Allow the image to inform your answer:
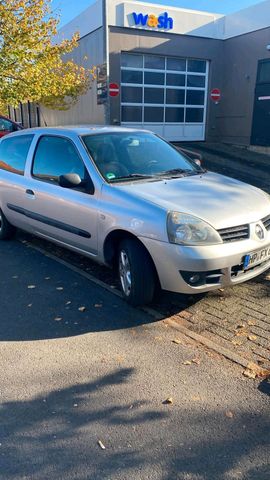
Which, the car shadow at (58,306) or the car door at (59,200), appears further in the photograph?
the car door at (59,200)

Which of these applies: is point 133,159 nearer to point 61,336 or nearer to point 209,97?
point 61,336

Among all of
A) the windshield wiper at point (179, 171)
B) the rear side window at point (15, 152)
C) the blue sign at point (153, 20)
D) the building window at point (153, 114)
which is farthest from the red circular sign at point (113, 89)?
the windshield wiper at point (179, 171)

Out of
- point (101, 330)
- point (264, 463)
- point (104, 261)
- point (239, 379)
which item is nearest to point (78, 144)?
point (104, 261)

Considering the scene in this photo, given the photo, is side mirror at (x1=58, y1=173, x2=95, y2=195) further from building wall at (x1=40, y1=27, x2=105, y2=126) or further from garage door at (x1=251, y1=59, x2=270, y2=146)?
garage door at (x1=251, y1=59, x2=270, y2=146)

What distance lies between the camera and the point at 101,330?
3.75 meters

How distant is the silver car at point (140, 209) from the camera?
3.67 metres

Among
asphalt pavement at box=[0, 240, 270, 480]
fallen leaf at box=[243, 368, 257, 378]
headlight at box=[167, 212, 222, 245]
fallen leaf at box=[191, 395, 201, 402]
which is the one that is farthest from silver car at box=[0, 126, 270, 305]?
fallen leaf at box=[191, 395, 201, 402]

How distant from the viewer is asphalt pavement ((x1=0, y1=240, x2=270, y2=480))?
229 centimetres

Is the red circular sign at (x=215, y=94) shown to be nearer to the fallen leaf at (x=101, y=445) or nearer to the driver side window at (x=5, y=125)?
the driver side window at (x=5, y=125)

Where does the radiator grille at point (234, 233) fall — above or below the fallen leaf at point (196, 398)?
above

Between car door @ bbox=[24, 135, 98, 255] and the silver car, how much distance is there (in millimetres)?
13

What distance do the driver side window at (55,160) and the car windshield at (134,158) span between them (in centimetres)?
20

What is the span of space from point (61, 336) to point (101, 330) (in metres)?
0.35

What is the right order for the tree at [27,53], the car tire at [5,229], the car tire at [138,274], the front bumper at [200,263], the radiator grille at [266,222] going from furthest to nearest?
1. the tree at [27,53]
2. the car tire at [5,229]
3. the radiator grille at [266,222]
4. the car tire at [138,274]
5. the front bumper at [200,263]
